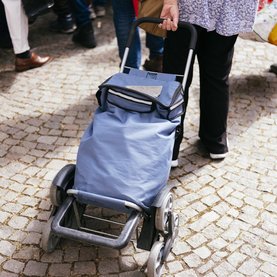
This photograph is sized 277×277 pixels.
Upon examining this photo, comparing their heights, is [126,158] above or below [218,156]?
above

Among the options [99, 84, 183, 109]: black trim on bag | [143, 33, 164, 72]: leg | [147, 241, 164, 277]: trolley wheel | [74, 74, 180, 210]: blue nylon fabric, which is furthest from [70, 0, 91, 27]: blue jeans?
[147, 241, 164, 277]: trolley wheel

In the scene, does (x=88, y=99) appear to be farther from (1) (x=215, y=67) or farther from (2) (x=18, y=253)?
(2) (x=18, y=253)

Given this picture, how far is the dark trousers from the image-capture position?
312 centimetres

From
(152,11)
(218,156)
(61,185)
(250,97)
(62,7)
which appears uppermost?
(152,11)

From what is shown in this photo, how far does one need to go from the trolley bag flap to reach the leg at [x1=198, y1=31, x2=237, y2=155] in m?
0.53

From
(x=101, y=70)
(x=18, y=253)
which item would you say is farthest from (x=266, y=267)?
(x=101, y=70)

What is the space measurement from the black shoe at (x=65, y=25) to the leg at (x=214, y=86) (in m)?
3.04

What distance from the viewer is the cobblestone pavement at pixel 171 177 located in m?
2.80

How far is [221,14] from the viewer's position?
2.98 metres

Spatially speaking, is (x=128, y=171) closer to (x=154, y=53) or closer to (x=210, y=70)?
(x=210, y=70)

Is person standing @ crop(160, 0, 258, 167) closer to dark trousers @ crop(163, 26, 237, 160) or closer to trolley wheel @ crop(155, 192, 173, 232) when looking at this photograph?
dark trousers @ crop(163, 26, 237, 160)

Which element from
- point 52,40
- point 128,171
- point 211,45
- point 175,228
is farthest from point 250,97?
point 52,40

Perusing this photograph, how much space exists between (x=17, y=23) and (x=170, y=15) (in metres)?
2.41

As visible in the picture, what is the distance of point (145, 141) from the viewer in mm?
2605
